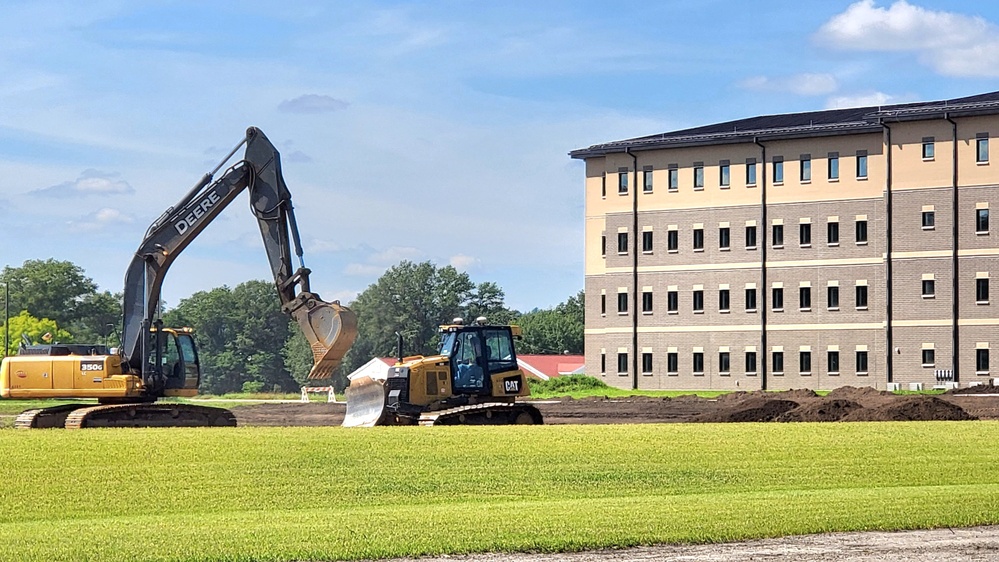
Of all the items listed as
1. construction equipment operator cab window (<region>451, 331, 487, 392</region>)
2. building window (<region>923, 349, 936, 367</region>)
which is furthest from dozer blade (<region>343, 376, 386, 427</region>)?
building window (<region>923, 349, 936, 367</region>)

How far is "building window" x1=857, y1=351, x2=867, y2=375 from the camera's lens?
8184cm

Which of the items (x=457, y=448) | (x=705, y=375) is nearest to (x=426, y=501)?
(x=457, y=448)

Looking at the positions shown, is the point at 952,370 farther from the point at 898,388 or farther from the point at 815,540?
the point at 815,540

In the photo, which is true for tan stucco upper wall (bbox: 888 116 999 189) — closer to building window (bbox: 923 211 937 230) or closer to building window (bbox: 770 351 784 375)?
building window (bbox: 923 211 937 230)

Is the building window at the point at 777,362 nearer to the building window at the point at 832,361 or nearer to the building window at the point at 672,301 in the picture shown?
the building window at the point at 832,361

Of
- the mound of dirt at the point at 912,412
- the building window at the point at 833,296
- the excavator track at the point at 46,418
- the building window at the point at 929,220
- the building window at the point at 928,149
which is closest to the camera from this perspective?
the excavator track at the point at 46,418

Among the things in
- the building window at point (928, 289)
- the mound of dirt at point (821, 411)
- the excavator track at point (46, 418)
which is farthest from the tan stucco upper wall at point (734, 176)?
the excavator track at point (46, 418)

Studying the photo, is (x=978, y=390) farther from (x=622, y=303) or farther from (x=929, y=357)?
(x=622, y=303)

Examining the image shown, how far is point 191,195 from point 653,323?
178ft

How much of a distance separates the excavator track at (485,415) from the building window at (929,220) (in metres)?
46.7

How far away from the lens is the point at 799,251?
84625 mm

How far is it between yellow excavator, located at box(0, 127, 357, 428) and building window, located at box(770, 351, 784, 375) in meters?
51.1

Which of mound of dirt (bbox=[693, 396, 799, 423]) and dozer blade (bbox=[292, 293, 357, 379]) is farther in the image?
mound of dirt (bbox=[693, 396, 799, 423])

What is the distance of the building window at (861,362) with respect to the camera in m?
81.8
